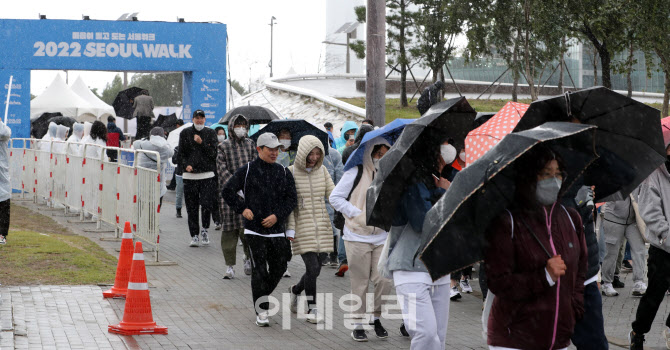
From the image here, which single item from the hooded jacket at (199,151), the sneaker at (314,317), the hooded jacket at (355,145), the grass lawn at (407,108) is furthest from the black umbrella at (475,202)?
the grass lawn at (407,108)

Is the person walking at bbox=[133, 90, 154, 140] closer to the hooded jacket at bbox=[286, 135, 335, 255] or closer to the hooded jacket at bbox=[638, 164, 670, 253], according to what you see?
the hooded jacket at bbox=[286, 135, 335, 255]

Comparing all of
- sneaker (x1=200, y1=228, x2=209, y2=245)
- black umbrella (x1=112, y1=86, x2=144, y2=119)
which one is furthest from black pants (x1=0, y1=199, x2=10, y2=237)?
black umbrella (x1=112, y1=86, x2=144, y2=119)

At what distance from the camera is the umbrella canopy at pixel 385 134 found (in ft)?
23.4

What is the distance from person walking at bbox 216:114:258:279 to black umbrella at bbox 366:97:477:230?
5804 millimetres

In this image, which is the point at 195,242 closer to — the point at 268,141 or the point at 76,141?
the point at 76,141

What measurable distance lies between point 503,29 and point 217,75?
40.0 ft

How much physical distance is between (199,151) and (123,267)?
435 centimetres

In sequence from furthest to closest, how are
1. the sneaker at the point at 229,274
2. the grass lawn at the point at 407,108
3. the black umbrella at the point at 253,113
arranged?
the grass lawn at the point at 407,108, the black umbrella at the point at 253,113, the sneaker at the point at 229,274

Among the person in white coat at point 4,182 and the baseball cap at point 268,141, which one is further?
the person in white coat at point 4,182

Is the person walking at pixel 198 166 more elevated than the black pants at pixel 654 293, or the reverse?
the person walking at pixel 198 166

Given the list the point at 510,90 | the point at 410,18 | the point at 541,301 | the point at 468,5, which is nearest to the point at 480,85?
the point at 510,90

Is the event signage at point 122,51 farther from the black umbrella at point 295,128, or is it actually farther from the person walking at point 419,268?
the person walking at point 419,268

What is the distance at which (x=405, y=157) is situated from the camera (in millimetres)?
5602

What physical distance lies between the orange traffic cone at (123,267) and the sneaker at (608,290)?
17.2ft
